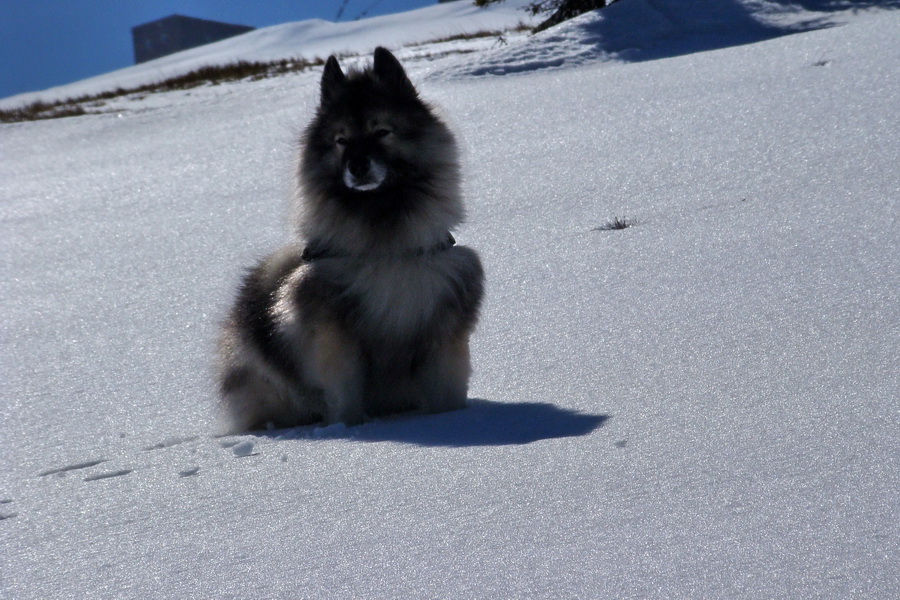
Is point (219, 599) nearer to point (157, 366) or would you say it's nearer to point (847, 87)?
point (157, 366)

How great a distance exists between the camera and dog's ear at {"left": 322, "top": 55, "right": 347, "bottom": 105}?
3428mm

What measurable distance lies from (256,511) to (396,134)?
172 centimetres

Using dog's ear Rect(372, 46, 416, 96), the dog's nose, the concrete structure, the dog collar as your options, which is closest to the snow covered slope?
the concrete structure

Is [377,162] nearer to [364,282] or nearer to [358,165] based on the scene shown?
[358,165]

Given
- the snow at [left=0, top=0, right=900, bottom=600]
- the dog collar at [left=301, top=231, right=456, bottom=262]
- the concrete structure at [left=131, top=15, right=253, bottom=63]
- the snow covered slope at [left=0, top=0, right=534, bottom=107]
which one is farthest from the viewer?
the concrete structure at [left=131, top=15, right=253, bottom=63]

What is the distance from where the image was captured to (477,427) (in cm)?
278

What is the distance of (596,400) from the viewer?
9.34 ft

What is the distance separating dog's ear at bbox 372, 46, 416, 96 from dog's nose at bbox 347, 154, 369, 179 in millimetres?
443

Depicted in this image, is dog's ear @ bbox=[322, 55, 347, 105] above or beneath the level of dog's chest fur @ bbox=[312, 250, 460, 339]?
above

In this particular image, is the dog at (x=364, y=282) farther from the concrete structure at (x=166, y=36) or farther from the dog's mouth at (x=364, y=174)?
the concrete structure at (x=166, y=36)

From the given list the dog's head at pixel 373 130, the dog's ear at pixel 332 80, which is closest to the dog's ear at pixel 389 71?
the dog's head at pixel 373 130

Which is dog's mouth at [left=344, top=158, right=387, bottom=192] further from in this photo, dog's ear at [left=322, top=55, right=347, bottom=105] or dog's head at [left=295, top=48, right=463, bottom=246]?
dog's ear at [left=322, top=55, right=347, bottom=105]

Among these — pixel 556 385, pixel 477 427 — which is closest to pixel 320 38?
pixel 556 385

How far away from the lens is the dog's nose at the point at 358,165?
314cm
